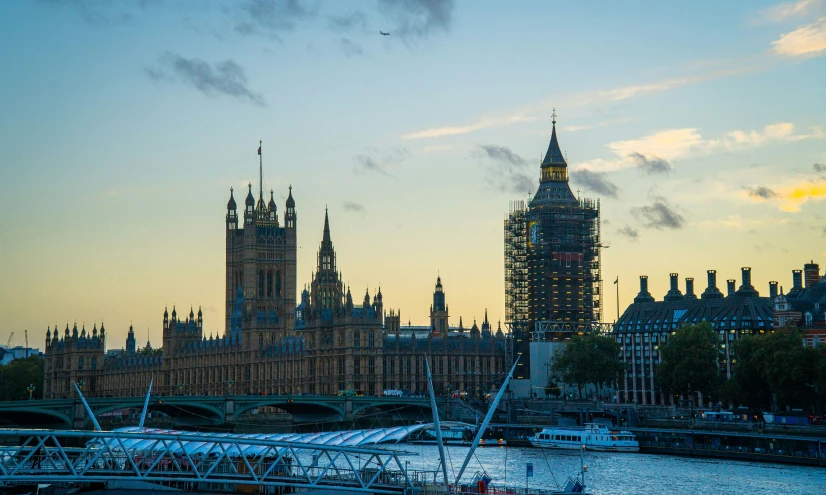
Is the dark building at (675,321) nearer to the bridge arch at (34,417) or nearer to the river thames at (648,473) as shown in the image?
the river thames at (648,473)

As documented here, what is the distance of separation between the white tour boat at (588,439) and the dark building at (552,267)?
46743 mm

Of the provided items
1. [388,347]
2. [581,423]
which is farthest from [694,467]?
[388,347]

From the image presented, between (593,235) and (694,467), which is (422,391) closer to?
(593,235)

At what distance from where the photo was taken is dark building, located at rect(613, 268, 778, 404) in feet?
535

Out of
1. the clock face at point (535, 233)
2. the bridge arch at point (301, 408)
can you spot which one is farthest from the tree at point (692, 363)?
the clock face at point (535, 233)

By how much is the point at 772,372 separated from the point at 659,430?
11846 millimetres

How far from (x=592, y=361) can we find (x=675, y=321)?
19540 millimetres

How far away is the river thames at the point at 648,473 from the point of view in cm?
9462

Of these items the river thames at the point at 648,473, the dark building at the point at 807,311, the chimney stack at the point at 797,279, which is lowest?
the river thames at the point at 648,473

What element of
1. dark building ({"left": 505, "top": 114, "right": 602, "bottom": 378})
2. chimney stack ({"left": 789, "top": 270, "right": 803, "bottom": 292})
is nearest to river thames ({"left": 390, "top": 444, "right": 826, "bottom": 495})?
chimney stack ({"left": 789, "top": 270, "right": 803, "bottom": 292})

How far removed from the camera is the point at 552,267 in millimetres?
182125

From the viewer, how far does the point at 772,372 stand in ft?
411

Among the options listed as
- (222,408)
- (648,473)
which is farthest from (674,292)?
(648,473)

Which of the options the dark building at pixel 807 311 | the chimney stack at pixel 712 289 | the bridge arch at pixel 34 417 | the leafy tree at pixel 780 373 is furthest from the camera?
the chimney stack at pixel 712 289
